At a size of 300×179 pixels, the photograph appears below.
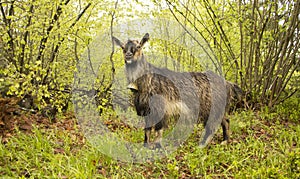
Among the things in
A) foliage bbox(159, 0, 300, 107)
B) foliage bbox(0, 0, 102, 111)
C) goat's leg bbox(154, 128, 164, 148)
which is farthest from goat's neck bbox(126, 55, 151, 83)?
foliage bbox(159, 0, 300, 107)

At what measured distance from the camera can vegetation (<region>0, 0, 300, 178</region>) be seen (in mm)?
4559

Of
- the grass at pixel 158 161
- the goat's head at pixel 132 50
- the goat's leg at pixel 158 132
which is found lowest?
the grass at pixel 158 161

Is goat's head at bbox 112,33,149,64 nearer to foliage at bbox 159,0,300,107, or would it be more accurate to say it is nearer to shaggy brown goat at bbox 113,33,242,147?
shaggy brown goat at bbox 113,33,242,147

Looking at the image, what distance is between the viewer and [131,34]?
8.30 m

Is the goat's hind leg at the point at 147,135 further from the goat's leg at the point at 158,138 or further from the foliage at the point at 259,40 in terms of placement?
the foliage at the point at 259,40

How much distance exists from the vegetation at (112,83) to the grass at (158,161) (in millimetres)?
19

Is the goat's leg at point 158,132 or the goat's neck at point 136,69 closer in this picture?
the goat's neck at point 136,69

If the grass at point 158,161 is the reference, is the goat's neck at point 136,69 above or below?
above

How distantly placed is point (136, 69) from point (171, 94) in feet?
2.88

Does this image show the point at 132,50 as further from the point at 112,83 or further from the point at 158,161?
the point at 112,83

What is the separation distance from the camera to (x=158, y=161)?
4.88 metres

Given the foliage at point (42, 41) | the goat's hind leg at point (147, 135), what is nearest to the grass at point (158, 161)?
the goat's hind leg at point (147, 135)

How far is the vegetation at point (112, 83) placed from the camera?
4.56 m

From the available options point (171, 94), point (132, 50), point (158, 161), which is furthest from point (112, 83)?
point (158, 161)
